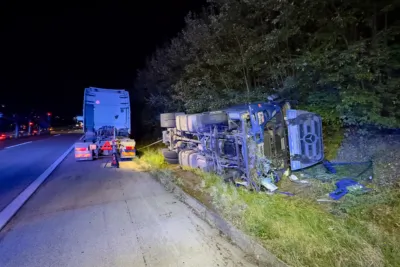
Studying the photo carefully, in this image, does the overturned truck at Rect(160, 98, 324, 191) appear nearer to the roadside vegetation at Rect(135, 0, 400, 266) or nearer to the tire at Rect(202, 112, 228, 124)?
the tire at Rect(202, 112, 228, 124)

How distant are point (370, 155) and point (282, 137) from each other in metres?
2.36

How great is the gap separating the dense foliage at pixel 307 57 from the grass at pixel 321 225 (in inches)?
99.4

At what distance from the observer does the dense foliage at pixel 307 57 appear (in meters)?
5.28

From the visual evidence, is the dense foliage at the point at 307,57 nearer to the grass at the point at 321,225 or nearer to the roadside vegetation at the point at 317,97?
the roadside vegetation at the point at 317,97

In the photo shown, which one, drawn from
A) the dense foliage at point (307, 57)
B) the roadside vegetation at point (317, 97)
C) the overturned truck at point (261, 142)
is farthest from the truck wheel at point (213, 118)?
the dense foliage at point (307, 57)

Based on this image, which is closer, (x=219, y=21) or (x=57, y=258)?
(x=57, y=258)

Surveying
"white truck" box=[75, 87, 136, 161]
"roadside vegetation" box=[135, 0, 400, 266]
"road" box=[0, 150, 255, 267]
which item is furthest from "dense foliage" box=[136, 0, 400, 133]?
"road" box=[0, 150, 255, 267]

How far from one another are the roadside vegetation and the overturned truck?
1.51 ft

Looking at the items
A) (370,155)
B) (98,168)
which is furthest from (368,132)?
(98,168)

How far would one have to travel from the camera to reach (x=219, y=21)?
8469 mm

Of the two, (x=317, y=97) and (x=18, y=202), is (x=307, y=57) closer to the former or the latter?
(x=317, y=97)

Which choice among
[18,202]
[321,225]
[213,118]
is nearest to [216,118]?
[213,118]

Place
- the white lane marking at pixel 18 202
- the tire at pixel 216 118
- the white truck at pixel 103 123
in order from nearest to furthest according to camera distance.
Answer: the white lane marking at pixel 18 202 < the tire at pixel 216 118 < the white truck at pixel 103 123

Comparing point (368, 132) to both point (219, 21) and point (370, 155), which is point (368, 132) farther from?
point (219, 21)
